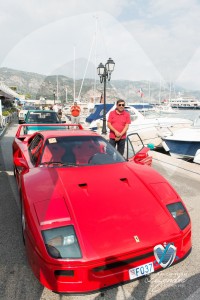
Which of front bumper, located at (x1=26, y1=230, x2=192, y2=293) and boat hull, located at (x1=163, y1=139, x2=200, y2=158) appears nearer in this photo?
front bumper, located at (x1=26, y1=230, x2=192, y2=293)

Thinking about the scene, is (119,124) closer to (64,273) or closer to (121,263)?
(121,263)

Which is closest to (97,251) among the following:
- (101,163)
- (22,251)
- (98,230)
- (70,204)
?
(98,230)

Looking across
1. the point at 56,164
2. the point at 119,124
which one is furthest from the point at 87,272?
the point at 119,124

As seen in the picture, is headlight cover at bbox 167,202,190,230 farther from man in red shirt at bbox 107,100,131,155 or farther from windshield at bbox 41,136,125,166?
man in red shirt at bbox 107,100,131,155

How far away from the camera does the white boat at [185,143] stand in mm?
9617

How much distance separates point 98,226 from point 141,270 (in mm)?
547

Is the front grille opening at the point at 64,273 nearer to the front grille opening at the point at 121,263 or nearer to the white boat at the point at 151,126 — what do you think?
the front grille opening at the point at 121,263

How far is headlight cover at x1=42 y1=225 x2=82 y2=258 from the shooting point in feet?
7.27

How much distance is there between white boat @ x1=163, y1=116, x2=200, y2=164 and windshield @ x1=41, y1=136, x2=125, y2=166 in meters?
6.29

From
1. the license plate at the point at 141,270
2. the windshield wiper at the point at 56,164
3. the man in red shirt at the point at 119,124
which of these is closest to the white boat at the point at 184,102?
the man in red shirt at the point at 119,124

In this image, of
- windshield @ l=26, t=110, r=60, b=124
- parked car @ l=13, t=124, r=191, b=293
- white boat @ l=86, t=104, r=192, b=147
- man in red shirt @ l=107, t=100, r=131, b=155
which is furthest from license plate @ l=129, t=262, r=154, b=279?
white boat @ l=86, t=104, r=192, b=147

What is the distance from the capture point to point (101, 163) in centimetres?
373

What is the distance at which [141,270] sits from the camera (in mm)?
2338

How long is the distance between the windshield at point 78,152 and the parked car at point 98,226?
25cm
